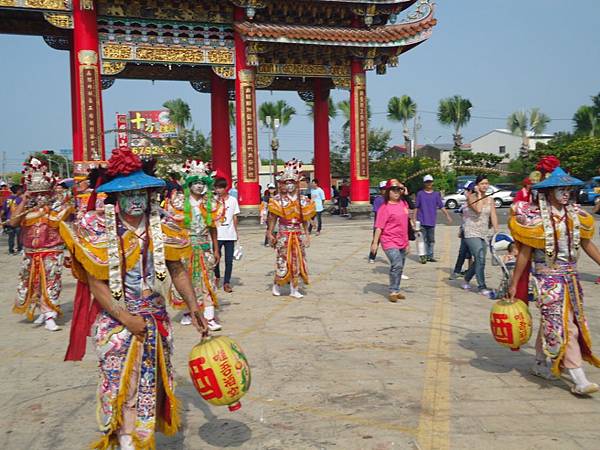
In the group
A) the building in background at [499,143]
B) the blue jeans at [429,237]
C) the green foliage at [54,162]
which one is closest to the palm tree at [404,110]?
the building in background at [499,143]

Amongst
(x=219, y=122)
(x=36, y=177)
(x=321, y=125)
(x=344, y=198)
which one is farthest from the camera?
(x=344, y=198)

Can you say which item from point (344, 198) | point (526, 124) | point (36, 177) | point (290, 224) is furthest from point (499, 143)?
point (36, 177)

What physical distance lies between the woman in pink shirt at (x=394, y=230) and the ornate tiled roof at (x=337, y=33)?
11784 mm

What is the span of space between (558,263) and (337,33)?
16.5m

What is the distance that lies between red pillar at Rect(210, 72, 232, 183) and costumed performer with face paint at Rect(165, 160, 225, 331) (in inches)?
585

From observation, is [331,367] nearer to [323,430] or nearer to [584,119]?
[323,430]

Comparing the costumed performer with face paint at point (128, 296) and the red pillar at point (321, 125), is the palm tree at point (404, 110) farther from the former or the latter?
the costumed performer with face paint at point (128, 296)

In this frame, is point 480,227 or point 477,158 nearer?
point 480,227

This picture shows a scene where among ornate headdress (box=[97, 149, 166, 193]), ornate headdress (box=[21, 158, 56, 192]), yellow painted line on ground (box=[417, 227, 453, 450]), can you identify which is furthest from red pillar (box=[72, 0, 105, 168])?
ornate headdress (box=[97, 149, 166, 193])

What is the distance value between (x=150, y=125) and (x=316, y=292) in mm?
46038

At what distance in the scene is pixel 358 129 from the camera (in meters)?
21.5

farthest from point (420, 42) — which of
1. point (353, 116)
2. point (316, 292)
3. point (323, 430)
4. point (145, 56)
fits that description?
point (323, 430)

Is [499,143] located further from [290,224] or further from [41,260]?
[41,260]

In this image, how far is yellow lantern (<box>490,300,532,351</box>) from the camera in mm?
4785
